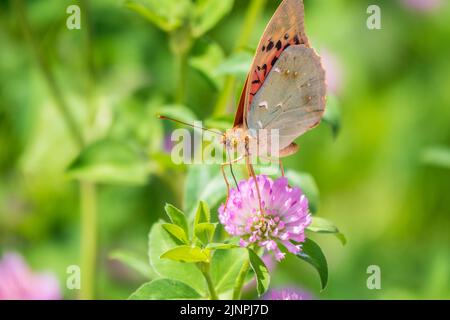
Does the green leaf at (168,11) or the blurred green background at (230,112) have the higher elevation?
the green leaf at (168,11)

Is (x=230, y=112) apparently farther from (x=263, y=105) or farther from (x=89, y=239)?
(x=263, y=105)

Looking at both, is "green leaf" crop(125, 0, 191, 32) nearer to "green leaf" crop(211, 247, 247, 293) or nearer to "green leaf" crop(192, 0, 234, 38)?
"green leaf" crop(192, 0, 234, 38)

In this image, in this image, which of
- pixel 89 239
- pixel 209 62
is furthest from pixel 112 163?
pixel 209 62

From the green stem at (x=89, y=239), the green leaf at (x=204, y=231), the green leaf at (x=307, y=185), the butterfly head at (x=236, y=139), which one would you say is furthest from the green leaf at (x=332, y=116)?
the green stem at (x=89, y=239)

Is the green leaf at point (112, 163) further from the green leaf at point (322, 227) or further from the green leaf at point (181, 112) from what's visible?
the green leaf at point (322, 227)

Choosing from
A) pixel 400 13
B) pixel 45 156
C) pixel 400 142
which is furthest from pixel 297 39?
pixel 400 13
